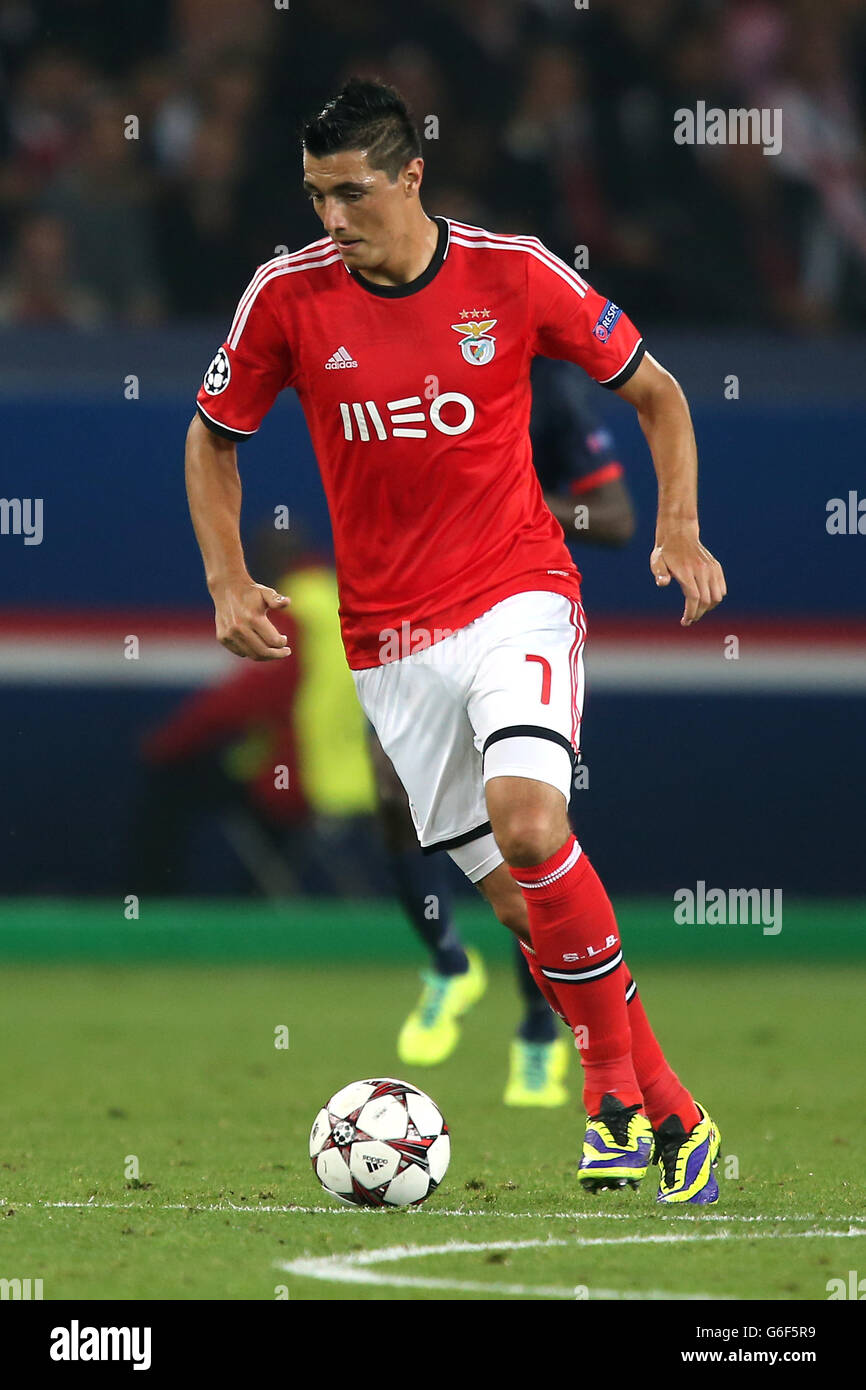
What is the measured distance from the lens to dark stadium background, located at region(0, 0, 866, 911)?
1062 cm

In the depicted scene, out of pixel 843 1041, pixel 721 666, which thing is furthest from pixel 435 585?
pixel 721 666

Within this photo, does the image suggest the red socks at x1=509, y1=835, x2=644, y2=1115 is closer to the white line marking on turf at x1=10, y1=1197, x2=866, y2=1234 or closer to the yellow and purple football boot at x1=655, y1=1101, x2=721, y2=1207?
the yellow and purple football boot at x1=655, y1=1101, x2=721, y2=1207

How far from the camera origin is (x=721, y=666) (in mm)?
10641

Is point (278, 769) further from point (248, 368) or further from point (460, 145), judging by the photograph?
point (248, 368)

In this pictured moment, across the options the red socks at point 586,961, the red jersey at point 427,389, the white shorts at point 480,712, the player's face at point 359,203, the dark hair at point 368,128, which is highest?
the dark hair at point 368,128

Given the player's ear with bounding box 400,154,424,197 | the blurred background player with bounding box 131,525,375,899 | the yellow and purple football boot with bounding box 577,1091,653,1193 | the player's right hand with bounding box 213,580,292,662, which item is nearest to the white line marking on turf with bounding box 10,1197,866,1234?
the yellow and purple football boot with bounding box 577,1091,653,1193

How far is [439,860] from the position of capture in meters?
7.35

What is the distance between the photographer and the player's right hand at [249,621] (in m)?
4.96

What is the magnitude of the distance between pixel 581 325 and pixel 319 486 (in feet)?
18.8

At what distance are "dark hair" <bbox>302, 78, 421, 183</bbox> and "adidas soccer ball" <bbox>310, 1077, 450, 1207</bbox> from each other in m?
2.09

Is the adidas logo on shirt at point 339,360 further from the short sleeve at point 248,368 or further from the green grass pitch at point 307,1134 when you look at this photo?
the green grass pitch at point 307,1134

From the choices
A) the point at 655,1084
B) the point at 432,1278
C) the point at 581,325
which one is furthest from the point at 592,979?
the point at 581,325

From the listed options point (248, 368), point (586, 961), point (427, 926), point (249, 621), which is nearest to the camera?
point (586, 961)

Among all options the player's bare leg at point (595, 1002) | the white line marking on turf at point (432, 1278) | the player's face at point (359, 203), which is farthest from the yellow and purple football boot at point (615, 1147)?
the player's face at point (359, 203)
